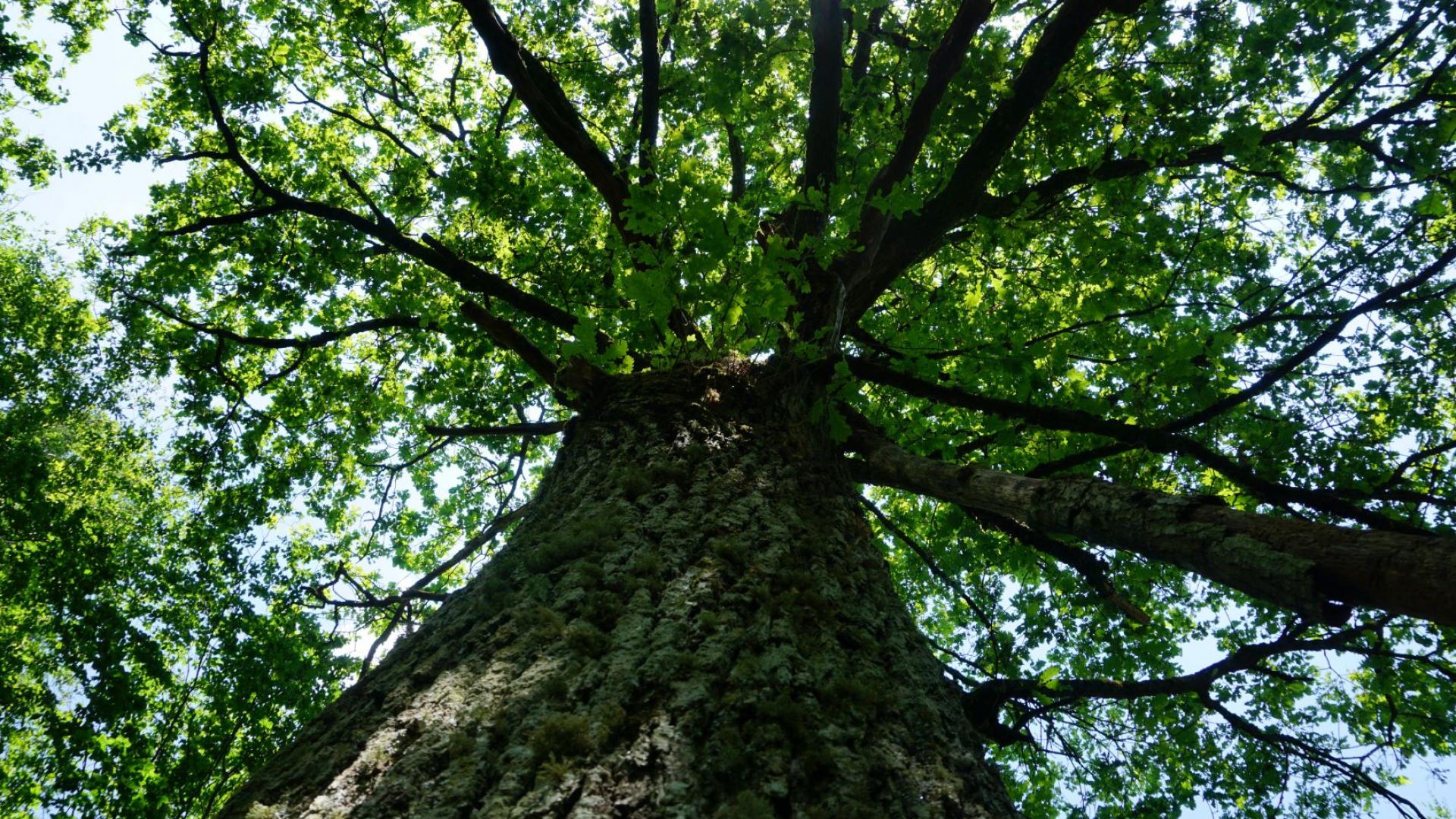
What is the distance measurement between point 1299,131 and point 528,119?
777 cm

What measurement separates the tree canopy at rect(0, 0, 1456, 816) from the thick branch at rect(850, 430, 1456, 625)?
0.06 feet

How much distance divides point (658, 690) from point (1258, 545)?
175 cm

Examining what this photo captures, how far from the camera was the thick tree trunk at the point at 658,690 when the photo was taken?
1.38m

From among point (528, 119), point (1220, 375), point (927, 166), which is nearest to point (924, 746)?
point (1220, 375)

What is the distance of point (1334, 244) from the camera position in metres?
5.95

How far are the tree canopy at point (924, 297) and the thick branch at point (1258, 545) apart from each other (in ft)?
0.06

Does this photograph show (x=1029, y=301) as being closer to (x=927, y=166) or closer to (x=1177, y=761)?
(x=927, y=166)

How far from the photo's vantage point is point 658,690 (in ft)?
5.35

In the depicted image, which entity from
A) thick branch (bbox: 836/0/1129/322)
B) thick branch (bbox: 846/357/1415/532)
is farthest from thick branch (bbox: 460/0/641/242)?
thick branch (bbox: 846/357/1415/532)

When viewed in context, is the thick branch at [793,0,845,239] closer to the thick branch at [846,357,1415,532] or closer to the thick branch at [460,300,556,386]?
the thick branch at [846,357,1415,532]

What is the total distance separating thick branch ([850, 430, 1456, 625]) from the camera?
1.71 meters

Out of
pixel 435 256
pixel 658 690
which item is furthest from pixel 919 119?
pixel 658 690

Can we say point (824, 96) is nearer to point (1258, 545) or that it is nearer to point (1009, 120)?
point (1009, 120)

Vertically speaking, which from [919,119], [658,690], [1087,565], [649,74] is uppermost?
[649,74]
